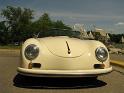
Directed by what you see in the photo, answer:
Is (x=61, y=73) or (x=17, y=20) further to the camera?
(x=17, y=20)

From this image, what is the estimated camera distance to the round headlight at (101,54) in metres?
6.89

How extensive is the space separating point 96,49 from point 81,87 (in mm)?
857

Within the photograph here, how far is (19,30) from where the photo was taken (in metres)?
103

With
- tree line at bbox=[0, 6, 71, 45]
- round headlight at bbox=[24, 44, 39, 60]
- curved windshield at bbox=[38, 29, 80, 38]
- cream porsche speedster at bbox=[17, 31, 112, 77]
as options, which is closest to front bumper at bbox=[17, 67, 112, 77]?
cream porsche speedster at bbox=[17, 31, 112, 77]

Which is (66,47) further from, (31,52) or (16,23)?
(16,23)

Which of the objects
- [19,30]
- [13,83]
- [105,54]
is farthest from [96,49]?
[19,30]

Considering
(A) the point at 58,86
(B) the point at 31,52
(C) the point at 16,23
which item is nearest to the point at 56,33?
(B) the point at 31,52

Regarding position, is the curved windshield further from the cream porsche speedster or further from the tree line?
the tree line

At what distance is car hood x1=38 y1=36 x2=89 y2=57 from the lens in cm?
673

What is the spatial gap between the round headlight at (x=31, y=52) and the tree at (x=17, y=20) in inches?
3737

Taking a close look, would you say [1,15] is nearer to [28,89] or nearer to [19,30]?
[19,30]

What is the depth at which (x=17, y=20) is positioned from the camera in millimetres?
104000

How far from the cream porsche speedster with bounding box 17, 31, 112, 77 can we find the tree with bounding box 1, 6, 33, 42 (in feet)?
311

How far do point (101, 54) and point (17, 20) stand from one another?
98445 millimetres
